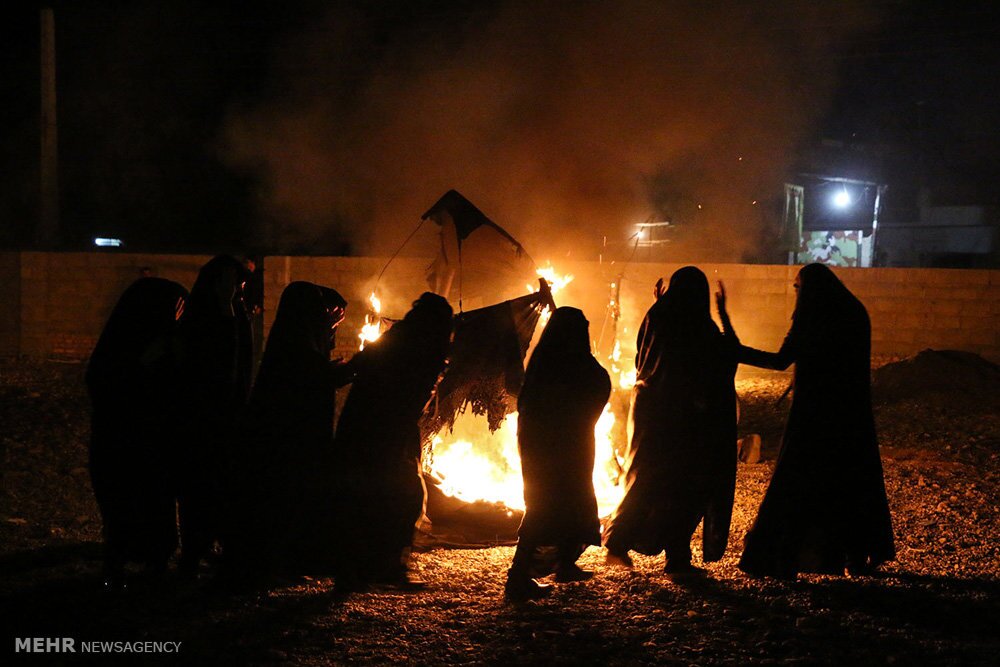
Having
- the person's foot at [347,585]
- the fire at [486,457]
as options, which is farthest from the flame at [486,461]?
the person's foot at [347,585]

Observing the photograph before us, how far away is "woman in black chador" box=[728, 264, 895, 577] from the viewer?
4629 mm

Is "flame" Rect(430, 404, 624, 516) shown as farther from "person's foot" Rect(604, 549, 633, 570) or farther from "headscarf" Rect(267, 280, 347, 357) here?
"headscarf" Rect(267, 280, 347, 357)

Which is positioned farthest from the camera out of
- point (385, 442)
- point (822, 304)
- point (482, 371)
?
point (482, 371)

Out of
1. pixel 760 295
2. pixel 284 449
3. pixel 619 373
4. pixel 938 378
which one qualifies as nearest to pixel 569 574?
pixel 284 449

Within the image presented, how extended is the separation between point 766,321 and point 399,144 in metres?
6.93

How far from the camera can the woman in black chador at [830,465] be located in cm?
463

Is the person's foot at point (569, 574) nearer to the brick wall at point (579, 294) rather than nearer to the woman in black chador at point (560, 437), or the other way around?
the woman in black chador at point (560, 437)

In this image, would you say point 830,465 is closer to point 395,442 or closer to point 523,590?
point 523,590

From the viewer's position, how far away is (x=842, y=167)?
24.5 m

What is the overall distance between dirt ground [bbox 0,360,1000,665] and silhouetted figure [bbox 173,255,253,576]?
0.93ft

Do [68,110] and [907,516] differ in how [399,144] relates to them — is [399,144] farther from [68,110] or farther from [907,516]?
[907,516]

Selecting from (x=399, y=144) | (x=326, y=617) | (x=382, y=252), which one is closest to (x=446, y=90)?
(x=399, y=144)

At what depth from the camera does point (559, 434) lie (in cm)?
462

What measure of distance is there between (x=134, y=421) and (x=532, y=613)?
6.90 ft
